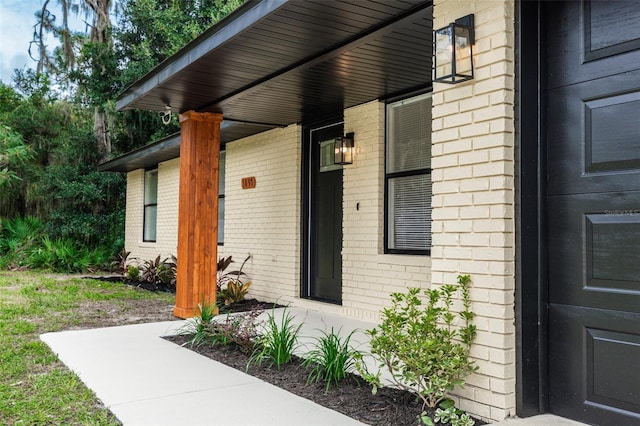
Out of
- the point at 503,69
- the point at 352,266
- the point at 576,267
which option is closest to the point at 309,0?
the point at 503,69

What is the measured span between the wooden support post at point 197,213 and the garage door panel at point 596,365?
14.1 ft

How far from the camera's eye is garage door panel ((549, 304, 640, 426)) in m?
2.45

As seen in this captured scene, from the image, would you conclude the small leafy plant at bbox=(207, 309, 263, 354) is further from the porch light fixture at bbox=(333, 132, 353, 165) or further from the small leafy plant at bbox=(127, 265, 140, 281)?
the small leafy plant at bbox=(127, 265, 140, 281)

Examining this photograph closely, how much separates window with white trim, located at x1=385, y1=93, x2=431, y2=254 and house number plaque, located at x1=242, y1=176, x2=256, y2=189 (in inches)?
111

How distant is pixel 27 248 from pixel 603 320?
13.7m

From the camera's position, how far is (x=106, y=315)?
659 centimetres

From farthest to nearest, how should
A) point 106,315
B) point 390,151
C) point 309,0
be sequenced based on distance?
point 106,315 < point 390,151 < point 309,0

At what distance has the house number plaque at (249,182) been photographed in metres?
8.24

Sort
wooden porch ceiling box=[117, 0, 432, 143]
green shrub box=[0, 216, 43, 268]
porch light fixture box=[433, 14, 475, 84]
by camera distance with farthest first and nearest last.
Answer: green shrub box=[0, 216, 43, 268], wooden porch ceiling box=[117, 0, 432, 143], porch light fixture box=[433, 14, 475, 84]

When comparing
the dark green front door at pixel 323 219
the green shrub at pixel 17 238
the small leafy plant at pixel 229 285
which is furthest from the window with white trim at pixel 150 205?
the dark green front door at pixel 323 219

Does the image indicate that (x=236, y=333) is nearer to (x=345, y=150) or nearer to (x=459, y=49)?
(x=345, y=150)

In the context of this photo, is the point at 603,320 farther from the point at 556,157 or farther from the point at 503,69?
→ the point at 503,69

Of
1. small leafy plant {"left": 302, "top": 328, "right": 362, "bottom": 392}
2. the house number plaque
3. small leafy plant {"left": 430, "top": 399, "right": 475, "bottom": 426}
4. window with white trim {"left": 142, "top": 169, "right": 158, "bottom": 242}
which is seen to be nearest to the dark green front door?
the house number plaque

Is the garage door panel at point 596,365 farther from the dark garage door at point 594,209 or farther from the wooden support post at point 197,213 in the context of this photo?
the wooden support post at point 197,213
